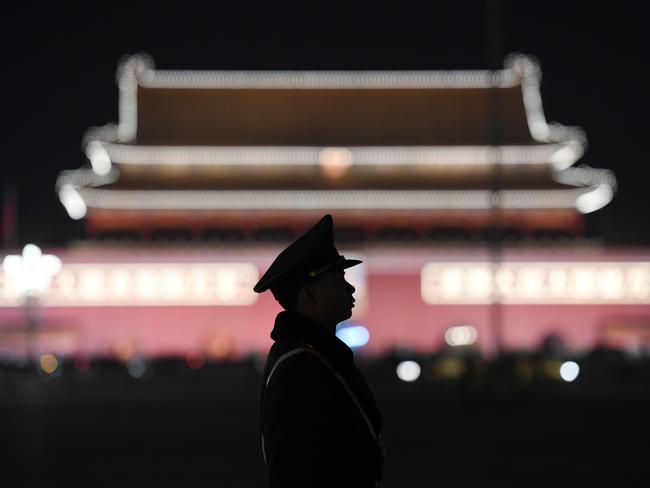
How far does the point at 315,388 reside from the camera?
3.67m

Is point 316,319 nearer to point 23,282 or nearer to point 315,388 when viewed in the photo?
point 315,388

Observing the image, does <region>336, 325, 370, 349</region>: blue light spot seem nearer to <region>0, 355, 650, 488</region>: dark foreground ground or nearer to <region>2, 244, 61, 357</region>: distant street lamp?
<region>0, 355, 650, 488</region>: dark foreground ground

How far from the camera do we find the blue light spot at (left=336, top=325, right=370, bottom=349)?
33.4 m

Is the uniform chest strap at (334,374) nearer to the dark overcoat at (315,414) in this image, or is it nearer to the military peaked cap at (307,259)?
the dark overcoat at (315,414)

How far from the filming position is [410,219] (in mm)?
36594

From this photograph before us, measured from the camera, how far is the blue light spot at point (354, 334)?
33.4 meters

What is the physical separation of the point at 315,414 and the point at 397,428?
13638 mm

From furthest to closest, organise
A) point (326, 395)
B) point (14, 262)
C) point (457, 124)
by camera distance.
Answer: point (457, 124), point (14, 262), point (326, 395)

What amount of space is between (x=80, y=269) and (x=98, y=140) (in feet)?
12.9

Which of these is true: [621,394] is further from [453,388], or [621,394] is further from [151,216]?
[151,216]

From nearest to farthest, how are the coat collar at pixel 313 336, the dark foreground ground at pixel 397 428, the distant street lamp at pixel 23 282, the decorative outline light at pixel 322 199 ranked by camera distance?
1. the coat collar at pixel 313 336
2. the dark foreground ground at pixel 397 428
3. the distant street lamp at pixel 23 282
4. the decorative outline light at pixel 322 199

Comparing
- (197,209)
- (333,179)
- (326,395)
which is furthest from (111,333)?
(326,395)

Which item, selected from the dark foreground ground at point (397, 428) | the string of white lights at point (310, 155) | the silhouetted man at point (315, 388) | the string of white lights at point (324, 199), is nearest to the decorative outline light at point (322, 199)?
the string of white lights at point (324, 199)

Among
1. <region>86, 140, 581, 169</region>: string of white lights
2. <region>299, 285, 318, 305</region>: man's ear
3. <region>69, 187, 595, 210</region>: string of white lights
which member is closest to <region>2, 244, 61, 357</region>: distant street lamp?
<region>69, 187, 595, 210</region>: string of white lights
